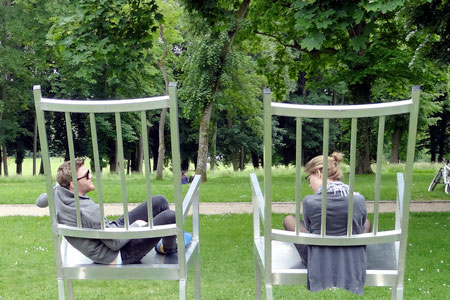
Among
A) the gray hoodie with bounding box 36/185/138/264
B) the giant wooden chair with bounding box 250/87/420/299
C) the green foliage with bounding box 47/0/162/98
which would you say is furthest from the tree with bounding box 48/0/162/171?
the giant wooden chair with bounding box 250/87/420/299

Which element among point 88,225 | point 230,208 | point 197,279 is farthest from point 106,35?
point 88,225

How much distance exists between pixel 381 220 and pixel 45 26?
21.5 m

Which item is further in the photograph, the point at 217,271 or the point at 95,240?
the point at 217,271

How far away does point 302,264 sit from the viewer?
275 cm

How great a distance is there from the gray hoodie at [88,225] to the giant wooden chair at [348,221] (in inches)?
31.6

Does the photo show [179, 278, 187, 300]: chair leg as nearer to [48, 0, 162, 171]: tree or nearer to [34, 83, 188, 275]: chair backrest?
[34, 83, 188, 275]: chair backrest

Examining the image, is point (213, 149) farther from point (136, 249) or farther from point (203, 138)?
point (136, 249)

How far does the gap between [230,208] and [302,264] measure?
7906 millimetres

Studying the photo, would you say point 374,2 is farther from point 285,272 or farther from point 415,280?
point 285,272

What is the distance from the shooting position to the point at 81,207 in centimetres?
275

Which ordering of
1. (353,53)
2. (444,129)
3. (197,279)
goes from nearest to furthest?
(197,279) < (353,53) < (444,129)

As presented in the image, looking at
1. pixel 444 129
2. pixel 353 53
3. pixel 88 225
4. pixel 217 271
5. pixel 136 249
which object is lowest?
pixel 444 129

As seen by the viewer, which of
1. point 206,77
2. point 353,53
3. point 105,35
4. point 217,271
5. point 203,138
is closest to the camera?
point 217,271

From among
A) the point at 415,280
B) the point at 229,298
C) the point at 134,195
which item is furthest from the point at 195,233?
the point at 134,195
